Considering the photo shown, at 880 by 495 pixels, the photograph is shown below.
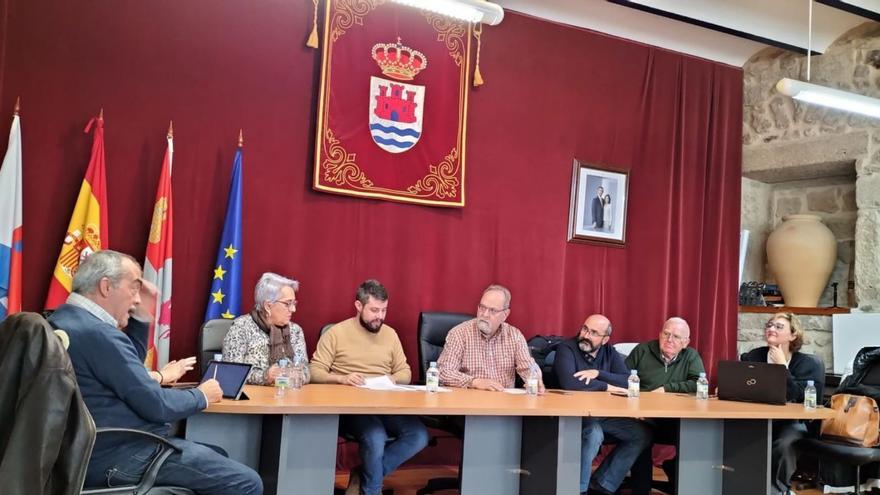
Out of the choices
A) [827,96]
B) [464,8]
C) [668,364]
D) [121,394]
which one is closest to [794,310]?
[827,96]

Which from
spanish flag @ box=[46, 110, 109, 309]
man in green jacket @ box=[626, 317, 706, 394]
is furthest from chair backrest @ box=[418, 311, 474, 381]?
spanish flag @ box=[46, 110, 109, 309]

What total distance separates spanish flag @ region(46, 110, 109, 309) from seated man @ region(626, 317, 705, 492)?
3048mm

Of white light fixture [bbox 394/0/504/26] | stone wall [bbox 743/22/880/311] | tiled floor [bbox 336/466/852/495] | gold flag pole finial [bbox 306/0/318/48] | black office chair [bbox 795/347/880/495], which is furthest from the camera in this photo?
stone wall [bbox 743/22/880/311]

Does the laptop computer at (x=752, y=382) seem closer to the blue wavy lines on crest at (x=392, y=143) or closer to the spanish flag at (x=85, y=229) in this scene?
the blue wavy lines on crest at (x=392, y=143)

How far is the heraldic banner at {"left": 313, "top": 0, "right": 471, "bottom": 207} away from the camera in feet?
16.9

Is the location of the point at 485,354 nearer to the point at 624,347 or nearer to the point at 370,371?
the point at 370,371

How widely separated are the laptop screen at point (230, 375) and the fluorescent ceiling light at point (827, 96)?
12.1 feet

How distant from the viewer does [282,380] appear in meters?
3.47

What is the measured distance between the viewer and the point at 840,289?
6496mm

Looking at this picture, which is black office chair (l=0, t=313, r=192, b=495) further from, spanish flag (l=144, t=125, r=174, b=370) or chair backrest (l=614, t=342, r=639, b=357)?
chair backrest (l=614, t=342, r=639, b=357)

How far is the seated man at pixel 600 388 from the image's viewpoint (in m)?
4.28

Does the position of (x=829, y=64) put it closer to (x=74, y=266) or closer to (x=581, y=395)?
(x=581, y=395)

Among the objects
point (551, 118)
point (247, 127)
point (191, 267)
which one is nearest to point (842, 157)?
point (551, 118)

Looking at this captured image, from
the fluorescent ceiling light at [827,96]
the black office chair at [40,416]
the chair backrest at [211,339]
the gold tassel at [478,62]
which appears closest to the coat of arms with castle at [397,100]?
the gold tassel at [478,62]
